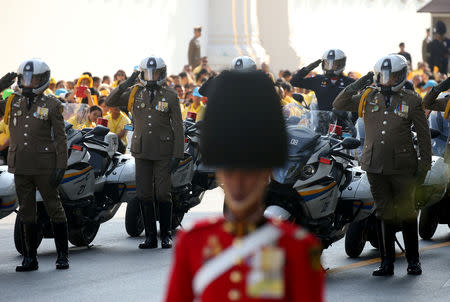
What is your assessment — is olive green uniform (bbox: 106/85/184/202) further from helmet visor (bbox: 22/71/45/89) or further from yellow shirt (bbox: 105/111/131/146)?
yellow shirt (bbox: 105/111/131/146)

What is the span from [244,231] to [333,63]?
923cm

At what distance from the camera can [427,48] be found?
30.7m

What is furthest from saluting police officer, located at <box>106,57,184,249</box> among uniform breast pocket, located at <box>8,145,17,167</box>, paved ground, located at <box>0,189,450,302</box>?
uniform breast pocket, located at <box>8,145,17,167</box>

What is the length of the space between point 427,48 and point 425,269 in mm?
22207

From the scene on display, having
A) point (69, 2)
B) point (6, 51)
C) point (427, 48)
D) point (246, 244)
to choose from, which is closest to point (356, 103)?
point (246, 244)

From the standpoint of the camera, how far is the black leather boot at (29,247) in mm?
8844

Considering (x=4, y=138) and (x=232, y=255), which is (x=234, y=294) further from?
(x=4, y=138)

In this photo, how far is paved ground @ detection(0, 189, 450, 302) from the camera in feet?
26.1

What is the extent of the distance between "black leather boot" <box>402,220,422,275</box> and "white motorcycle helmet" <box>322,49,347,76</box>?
3558 mm

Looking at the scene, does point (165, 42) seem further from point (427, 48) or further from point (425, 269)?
point (425, 269)

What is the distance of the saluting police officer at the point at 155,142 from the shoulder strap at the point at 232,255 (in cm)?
748

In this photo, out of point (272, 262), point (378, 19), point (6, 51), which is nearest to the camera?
point (272, 262)

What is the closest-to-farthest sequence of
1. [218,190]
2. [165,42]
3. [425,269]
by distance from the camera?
[425,269] → [218,190] → [165,42]

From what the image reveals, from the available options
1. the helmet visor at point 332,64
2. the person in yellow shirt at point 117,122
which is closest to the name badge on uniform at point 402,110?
the helmet visor at point 332,64
